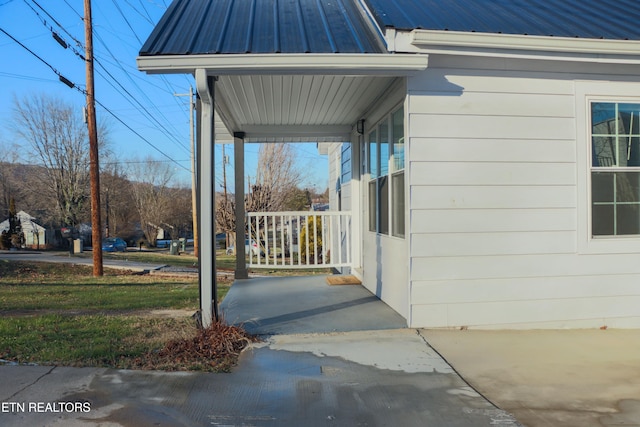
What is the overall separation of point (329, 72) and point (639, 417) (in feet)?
12.7

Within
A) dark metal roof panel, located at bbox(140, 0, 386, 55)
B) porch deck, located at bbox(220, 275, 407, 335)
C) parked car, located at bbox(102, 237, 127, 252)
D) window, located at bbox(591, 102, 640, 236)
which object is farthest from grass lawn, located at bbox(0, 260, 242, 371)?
parked car, located at bbox(102, 237, 127, 252)

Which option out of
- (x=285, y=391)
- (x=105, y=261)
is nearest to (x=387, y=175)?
(x=285, y=391)

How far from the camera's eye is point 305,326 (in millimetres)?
5434

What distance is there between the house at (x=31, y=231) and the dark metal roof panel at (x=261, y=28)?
43.8 metres

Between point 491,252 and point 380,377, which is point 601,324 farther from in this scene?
point 380,377

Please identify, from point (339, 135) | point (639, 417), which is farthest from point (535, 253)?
point (339, 135)

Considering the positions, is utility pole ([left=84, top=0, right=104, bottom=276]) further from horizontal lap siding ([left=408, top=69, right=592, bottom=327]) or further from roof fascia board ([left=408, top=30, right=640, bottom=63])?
roof fascia board ([left=408, top=30, right=640, bottom=63])

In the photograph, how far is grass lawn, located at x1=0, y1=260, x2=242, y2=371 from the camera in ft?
14.5

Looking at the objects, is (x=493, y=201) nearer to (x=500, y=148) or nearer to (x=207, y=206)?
(x=500, y=148)

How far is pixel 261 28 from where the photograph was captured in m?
5.34

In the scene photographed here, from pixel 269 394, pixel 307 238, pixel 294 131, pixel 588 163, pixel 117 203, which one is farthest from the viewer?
pixel 117 203

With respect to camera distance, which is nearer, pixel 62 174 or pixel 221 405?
pixel 221 405

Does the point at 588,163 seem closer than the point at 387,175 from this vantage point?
Yes

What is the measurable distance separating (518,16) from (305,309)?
14.7ft
